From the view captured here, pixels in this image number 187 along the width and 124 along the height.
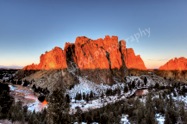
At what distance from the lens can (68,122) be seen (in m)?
28.3

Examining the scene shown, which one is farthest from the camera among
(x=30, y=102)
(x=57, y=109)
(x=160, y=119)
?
(x=30, y=102)

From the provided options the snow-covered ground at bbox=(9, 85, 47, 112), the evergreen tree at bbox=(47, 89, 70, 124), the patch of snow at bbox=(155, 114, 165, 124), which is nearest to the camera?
the evergreen tree at bbox=(47, 89, 70, 124)

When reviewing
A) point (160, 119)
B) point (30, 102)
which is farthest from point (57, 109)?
point (30, 102)

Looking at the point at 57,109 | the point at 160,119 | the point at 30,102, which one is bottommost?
the point at 30,102

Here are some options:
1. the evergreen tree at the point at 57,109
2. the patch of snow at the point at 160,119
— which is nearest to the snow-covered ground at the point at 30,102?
the patch of snow at the point at 160,119

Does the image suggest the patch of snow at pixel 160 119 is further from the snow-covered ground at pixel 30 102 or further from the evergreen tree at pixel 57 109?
the snow-covered ground at pixel 30 102

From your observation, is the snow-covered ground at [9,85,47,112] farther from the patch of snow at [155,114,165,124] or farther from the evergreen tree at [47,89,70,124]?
the evergreen tree at [47,89,70,124]

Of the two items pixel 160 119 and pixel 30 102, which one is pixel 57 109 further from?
pixel 30 102

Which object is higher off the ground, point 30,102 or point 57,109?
point 57,109

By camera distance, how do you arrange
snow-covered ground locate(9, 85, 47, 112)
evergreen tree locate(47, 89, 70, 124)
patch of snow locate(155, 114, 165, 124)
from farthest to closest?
snow-covered ground locate(9, 85, 47, 112), patch of snow locate(155, 114, 165, 124), evergreen tree locate(47, 89, 70, 124)

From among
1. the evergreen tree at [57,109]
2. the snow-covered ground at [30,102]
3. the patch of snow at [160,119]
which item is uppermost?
the evergreen tree at [57,109]

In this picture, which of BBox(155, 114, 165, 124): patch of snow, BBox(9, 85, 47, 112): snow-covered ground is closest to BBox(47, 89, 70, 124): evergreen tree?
Answer: BBox(155, 114, 165, 124): patch of snow

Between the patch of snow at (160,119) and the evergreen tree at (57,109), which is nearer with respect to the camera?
the evergreen tree at (57,109)

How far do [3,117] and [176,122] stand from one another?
58130 millimetres
